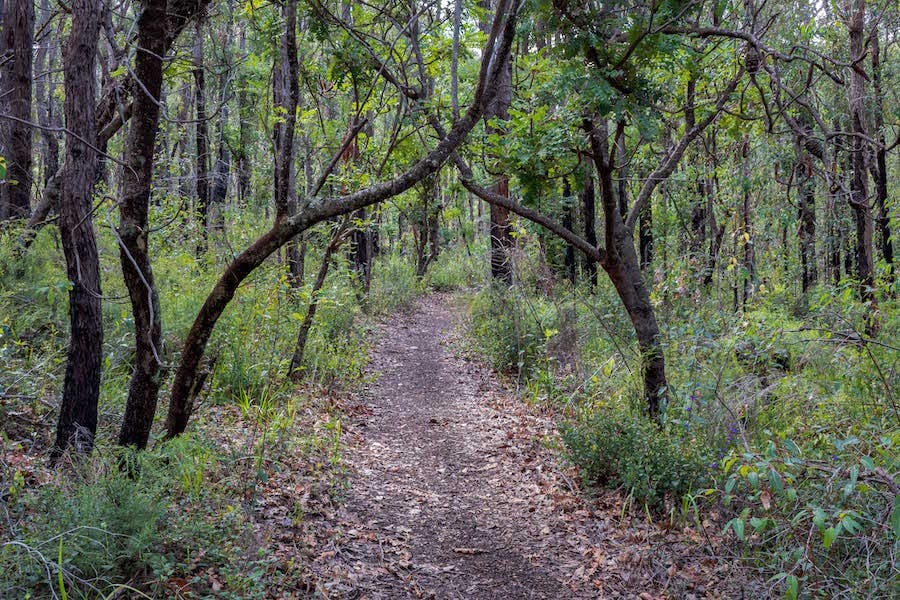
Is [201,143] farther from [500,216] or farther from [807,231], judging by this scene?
[807,231]

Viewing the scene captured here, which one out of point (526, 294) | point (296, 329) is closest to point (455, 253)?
point (526, 294)

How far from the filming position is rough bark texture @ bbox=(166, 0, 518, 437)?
378 centimetres

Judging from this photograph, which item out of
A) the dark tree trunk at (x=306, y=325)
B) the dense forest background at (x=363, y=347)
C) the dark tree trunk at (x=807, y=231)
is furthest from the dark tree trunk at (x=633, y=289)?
the dark tree trunk at (x=807, y=231)

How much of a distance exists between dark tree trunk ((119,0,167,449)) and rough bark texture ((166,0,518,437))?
0.86 feet

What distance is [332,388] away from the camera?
7523 mm

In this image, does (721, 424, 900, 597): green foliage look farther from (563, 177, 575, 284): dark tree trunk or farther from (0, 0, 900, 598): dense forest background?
(563, 177, 575, 284): dark tree trunk

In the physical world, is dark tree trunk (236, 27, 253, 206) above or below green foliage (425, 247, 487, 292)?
above

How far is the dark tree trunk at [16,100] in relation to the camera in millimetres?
6402

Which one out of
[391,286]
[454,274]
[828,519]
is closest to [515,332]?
[828,519]

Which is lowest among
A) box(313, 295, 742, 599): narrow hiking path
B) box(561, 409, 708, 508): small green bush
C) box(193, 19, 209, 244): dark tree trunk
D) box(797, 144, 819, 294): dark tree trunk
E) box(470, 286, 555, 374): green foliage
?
box(313, 295, 742, 599): narrow hiking path

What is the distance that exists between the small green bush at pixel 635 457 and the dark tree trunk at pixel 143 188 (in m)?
3.53

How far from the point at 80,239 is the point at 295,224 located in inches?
58.7

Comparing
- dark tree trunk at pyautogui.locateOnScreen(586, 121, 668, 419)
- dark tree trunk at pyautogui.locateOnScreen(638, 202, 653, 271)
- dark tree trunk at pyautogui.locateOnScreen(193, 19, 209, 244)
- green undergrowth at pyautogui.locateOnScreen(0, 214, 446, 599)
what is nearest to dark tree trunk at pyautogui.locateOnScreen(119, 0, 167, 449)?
green undergrowth at pyautogui.locateOnScreen(0, 214, 446, 599)

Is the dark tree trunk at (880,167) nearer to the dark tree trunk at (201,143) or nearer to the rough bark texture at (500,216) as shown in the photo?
the rough bark texture at (500,216)
